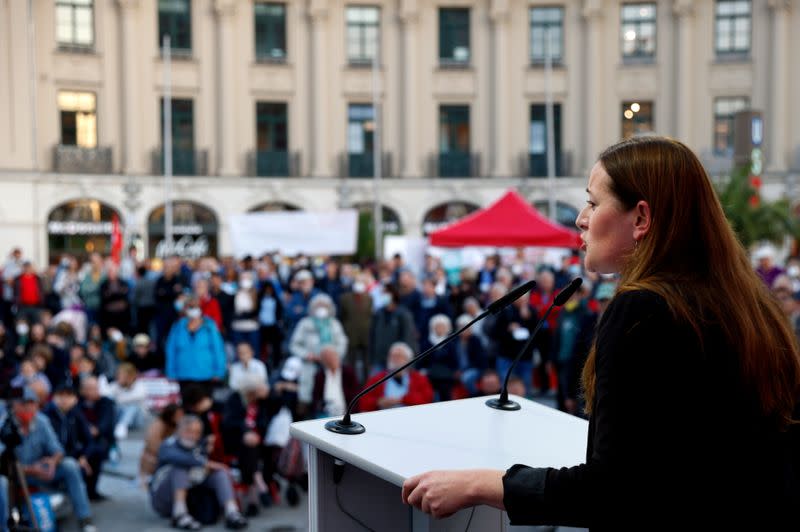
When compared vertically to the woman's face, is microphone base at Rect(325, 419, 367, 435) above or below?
below

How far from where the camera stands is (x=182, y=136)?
103 ft

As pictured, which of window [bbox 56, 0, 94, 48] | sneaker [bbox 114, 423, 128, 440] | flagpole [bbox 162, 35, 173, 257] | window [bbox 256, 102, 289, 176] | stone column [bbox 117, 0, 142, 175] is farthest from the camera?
window [bbox 256, 102, 289, 176]

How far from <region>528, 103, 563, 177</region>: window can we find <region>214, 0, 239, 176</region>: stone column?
11.6 metres

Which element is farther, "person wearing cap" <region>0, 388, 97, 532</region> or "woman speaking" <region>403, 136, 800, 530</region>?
"person wearing cap" <region>0, 388, 97, 532</region>

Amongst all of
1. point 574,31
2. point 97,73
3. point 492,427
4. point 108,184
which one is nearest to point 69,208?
point 108,184

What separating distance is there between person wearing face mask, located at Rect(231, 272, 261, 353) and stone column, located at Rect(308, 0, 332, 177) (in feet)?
59.7

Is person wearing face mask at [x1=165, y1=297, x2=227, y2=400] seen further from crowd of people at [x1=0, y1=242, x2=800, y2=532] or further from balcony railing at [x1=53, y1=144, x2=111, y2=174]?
balcony railing at [x1=53, y1=144, x2=111, y2=174]

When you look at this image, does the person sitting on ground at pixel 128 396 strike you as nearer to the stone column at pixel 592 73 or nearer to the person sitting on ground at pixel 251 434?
the person sitting on ground at pixel 251 434

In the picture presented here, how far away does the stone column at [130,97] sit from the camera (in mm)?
30281

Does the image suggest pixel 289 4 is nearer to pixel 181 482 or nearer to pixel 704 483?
pixel 181 482

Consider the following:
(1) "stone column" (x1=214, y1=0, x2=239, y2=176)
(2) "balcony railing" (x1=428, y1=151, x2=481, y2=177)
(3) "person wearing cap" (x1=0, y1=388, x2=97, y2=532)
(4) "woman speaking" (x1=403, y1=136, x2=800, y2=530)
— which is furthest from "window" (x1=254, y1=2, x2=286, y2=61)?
(4) "woman speaking" (x1=403, y1=136, x2=800, y2=530)

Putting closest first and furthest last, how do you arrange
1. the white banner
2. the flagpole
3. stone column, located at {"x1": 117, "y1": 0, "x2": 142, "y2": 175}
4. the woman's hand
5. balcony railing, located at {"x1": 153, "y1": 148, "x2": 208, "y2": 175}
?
the woman's hand < the white banner < the flagpole < stone column, located at {"x1": 117, "y1": 0, "x2": 142, "y2": 175} < balcony railing, located at {"x1": 153, "y1": 148, "x2": 208, "y2": 175}

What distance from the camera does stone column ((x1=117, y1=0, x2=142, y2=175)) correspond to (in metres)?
30.3

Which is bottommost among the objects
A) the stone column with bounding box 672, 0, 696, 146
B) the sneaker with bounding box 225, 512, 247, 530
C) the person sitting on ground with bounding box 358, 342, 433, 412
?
the sneaker with bounding box 225, 512, 247, 530
